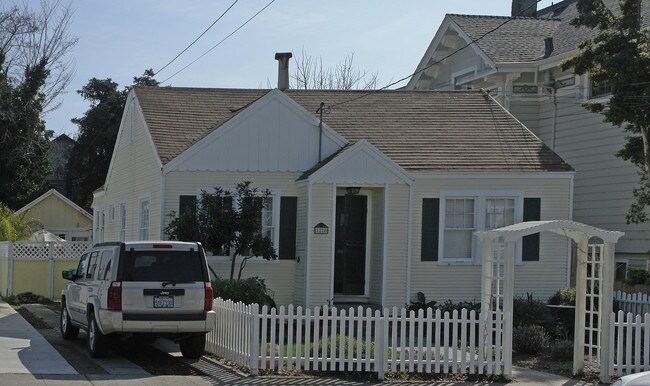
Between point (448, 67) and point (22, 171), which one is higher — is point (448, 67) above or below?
above

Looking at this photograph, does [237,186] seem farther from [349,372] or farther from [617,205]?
[617,205]

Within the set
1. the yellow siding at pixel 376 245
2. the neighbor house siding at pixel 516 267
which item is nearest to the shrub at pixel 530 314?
the neighbor house siding at pixel 516 267

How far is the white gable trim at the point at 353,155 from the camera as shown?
20.5 metres

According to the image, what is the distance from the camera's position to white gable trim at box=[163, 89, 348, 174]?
20922 millimetres

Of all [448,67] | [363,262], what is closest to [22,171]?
[448,67]

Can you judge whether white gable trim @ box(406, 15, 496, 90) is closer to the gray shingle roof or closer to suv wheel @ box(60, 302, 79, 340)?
the gray shingle roof

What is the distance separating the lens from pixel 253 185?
2134cm

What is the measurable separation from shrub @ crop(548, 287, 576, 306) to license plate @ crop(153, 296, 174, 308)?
10.4 m

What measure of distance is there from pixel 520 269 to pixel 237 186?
22.4 ft

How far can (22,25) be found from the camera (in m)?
46.0

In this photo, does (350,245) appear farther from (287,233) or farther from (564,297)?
(564,297)

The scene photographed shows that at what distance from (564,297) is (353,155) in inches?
227

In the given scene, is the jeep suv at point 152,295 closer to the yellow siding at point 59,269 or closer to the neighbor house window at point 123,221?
the neighbor house window at point 123,221

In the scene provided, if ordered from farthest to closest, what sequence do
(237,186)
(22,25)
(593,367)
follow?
(22,25) < (237,186) < (593,367)
